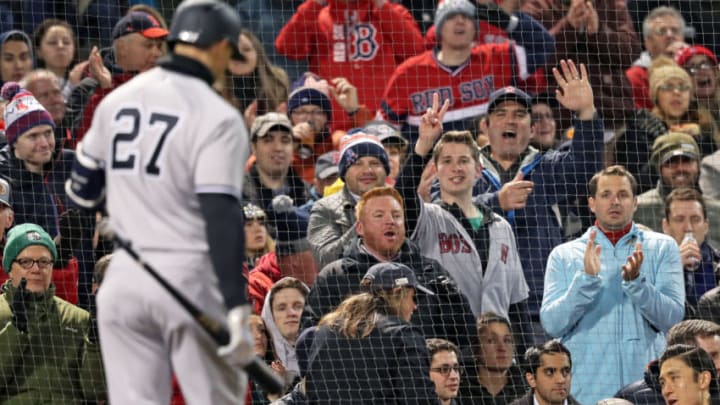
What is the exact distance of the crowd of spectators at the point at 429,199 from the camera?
848cm

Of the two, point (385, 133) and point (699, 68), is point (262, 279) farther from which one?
point (699, 68)

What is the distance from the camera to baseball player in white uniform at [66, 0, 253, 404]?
5352 mm

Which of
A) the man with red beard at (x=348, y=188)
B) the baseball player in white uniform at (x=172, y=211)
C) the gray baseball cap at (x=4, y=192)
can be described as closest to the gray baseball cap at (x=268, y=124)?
the man with red beard at (x=348, y=188)

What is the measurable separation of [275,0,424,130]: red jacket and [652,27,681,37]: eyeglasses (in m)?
1.87

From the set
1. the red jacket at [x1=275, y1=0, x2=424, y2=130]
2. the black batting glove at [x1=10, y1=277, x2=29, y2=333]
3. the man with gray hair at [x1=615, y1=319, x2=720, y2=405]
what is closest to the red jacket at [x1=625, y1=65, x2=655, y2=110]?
the red jacket at [x1=275, y1=0, x2=424, y2=130]

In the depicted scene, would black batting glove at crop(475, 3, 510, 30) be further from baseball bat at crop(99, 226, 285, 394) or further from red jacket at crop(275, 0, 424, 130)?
baseball bat at crop(99, 226, 285, 394)

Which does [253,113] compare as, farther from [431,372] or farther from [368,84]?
[431,372]

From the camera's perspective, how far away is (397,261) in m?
8.70

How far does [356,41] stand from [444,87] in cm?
90

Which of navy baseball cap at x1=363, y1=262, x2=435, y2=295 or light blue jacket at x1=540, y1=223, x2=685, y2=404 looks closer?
navy baseball cap at x1=363, y1=262, x2=435, y2=295

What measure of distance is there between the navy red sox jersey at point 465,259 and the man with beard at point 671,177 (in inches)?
56.7

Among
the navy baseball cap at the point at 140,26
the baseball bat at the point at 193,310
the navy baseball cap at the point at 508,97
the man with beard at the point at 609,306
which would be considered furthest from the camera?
the navy baseball cap at the point at 140,26

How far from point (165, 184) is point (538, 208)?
4.71 meters

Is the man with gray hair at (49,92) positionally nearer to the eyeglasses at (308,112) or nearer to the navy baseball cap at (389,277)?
the eyeglasses at (308,112)
